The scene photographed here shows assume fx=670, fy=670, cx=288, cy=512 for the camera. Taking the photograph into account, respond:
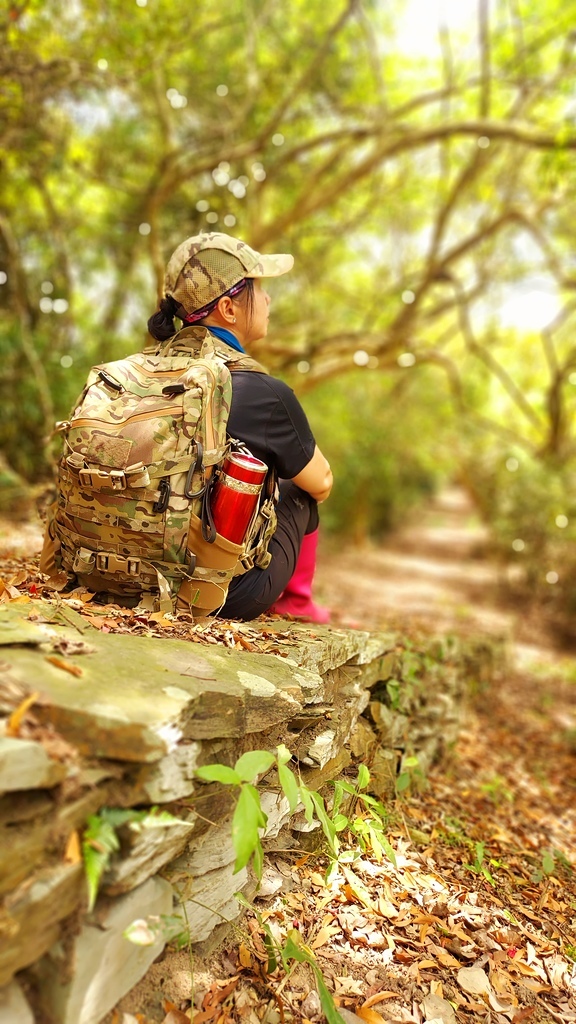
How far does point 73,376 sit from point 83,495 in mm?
5863

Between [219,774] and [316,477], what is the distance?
56.1 inches

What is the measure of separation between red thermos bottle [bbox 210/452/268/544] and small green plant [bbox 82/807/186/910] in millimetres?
1084

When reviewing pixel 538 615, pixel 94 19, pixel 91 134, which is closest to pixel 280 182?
pixel 91 134

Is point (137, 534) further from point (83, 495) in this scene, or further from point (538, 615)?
point (538, 615)

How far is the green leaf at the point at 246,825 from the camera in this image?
1611 millimetres

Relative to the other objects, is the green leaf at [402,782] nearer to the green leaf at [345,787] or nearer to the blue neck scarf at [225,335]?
the green leaf at [345,787]

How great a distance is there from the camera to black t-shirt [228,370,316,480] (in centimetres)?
251

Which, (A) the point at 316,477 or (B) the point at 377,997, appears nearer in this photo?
(B) the point at 377,997

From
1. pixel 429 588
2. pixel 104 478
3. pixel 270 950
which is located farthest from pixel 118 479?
pixel 429 588

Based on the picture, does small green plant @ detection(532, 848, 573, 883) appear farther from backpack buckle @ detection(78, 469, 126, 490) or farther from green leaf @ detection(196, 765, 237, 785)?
backpack buckle @ detection(78, 469, 126, 490)

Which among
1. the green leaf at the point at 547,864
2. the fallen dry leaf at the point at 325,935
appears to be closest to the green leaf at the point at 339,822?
the fallen dry leaf at the point at 325,935

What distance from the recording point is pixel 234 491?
2447 millimetres

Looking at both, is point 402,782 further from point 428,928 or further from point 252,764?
point 252,764

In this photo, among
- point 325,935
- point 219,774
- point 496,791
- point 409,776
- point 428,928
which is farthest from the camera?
point 496,791
